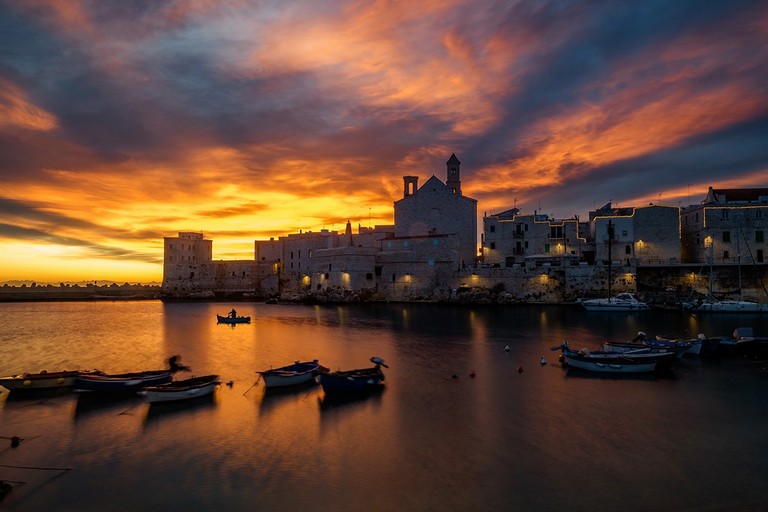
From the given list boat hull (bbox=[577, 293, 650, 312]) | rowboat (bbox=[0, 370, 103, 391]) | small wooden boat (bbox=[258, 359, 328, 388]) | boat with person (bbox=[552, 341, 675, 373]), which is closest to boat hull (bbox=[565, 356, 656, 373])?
boat with person (bbox=[552, 341, 675, 373])

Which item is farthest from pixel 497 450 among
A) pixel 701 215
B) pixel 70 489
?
pixel 701 215

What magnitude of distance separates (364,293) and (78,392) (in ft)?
144

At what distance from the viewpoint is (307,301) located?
63.2m

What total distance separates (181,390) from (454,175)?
2175 inches

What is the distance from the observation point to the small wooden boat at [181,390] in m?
14.8

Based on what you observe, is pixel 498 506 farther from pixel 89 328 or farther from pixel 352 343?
pixel 89 328

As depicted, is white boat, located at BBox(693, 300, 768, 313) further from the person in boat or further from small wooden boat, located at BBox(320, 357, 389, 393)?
the person in boat

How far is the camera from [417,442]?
1196 cm

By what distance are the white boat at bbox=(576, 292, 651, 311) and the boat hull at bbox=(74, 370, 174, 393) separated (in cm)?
4006

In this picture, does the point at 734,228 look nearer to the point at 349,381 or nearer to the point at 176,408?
the point at 349,381

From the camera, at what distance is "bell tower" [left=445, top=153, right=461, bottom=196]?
6475 centimetres

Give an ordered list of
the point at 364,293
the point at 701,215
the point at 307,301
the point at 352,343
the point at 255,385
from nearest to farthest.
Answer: the point at 255,385 → the point at 352,343 → the point at 701,215 → the point at 364,293 → the point at 307,301

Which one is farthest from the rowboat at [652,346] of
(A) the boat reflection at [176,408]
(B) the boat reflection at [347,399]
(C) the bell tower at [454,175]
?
(C) the bell tower at [454,175]

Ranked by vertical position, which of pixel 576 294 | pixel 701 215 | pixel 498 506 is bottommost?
pixel 498 506
